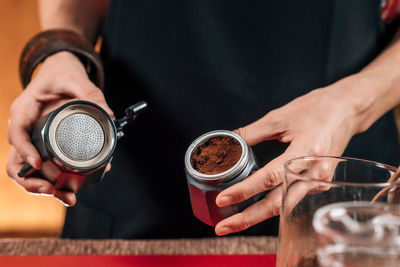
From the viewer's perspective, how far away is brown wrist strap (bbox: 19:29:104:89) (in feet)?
3.15

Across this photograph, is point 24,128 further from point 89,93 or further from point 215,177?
point 215,177

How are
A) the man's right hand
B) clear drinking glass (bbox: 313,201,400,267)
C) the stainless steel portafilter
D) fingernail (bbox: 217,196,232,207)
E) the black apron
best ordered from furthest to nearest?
1. the black apron
2. the man's right hand
3. the stainless steel portafilter
4. fingernail (bbox: 217,196,232,207)
5. clear drinking glass (bbox: 313,201,400,267)

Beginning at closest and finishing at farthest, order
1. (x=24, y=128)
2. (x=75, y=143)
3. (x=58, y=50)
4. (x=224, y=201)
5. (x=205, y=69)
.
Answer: (x=224, y=201)
(x=75, y=143)
(x=24, y=128)
(x=58, y=50)
(x=205, y=69)

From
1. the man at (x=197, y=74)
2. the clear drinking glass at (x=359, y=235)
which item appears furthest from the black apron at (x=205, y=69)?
the clear drinking glass at (x=359, y=235)

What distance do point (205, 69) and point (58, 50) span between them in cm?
35

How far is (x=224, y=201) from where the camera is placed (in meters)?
0.60

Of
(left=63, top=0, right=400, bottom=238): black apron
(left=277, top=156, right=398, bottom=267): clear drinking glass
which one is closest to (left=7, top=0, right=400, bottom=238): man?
(left=63, top=0, right=400, bottom=238): black apron

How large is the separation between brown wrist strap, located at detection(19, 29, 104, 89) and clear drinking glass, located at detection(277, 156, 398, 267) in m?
0.65

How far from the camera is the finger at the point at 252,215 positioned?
0.63 meters

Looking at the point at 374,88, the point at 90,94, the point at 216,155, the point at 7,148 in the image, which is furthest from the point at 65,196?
the point at 7,148

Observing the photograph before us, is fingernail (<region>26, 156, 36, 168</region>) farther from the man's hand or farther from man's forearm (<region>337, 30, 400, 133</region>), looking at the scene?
man's forearm (<region>337, 30, 400, 133</region>)

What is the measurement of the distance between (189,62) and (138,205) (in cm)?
40

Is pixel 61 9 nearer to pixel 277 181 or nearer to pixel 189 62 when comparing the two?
pixel 189 62

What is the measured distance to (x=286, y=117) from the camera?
2.44ft
